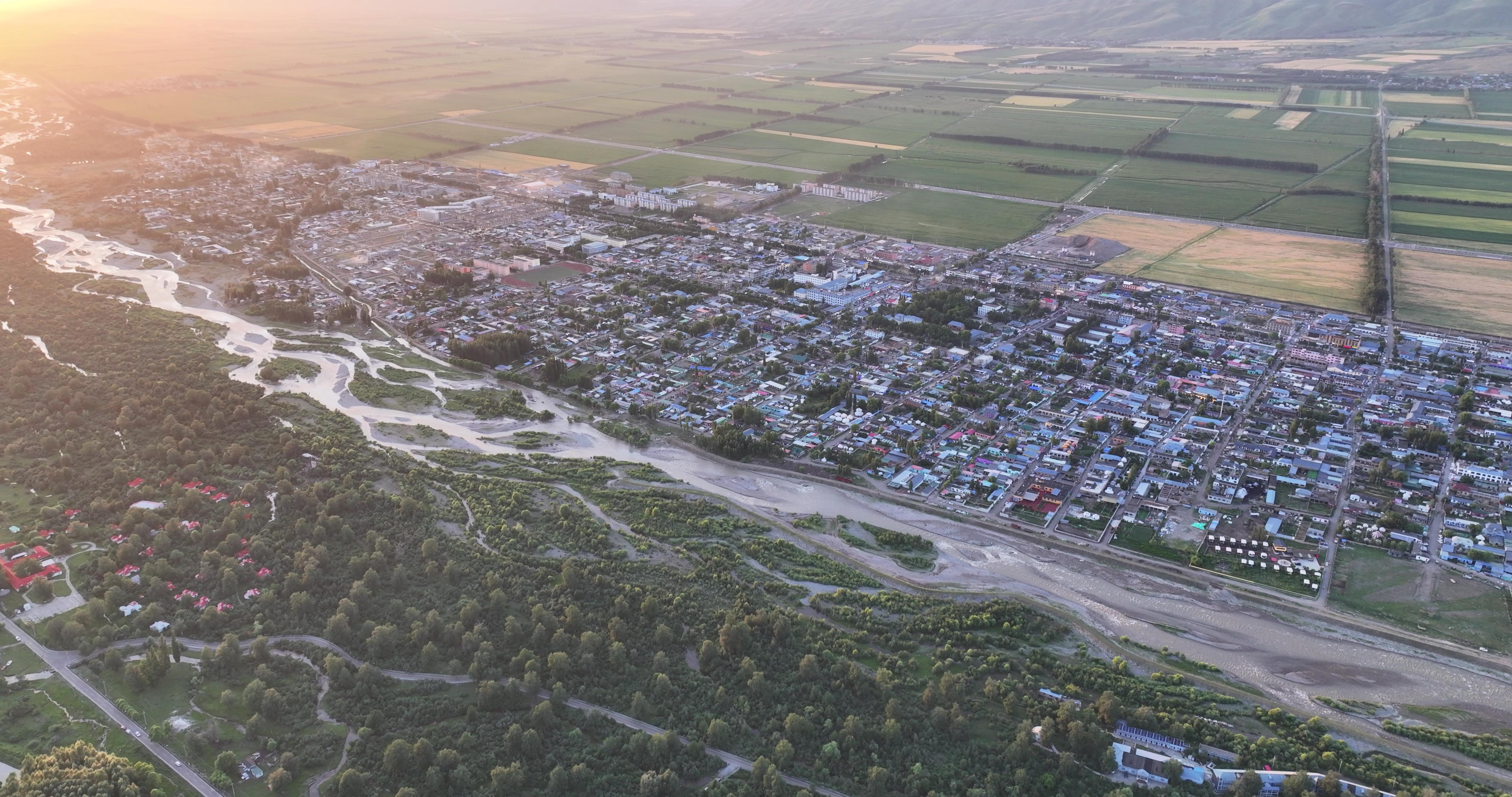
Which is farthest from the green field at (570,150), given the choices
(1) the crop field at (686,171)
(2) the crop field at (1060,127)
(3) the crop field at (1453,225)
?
(3) the crop field at (1453,225)

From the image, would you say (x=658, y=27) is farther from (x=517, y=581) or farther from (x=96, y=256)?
(x=517, y=581)

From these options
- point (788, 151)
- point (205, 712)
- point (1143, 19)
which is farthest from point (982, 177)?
point (1143, 19)

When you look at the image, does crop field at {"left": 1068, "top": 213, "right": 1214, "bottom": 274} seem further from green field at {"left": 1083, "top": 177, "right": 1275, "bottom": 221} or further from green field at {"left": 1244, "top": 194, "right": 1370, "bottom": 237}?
→ green field at {"left": 1244, "top": 194, "right": 1370, "bottom": 237}

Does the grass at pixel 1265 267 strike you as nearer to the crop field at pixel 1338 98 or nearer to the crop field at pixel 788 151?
the crop field at pixel 788 151

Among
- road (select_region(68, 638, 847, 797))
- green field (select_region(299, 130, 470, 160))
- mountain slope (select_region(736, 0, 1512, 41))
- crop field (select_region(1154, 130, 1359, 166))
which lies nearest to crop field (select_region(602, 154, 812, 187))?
green field (select_region(299, 130, 470, 160))

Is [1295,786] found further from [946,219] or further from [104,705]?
[946,219]
